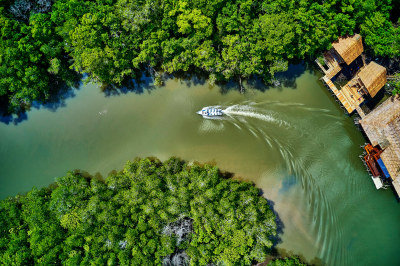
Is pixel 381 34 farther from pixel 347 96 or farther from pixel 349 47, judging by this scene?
pixel 347 96

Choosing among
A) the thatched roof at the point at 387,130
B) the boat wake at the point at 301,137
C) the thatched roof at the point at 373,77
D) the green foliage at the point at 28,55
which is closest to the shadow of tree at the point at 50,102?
the green foliage at the point at 28,55

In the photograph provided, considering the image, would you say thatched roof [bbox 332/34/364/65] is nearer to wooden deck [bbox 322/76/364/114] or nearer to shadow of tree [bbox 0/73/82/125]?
wooden deck [bbox 322/76/364/114]

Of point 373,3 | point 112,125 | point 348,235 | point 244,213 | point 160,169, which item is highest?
point 373,3

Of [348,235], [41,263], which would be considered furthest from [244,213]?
[41,263]

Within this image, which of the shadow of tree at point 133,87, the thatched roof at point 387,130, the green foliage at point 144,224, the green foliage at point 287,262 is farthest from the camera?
the shadow of tree at point 133,87

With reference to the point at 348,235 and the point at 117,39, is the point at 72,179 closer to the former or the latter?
the point at 117,39

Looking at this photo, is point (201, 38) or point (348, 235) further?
point (348, 235)

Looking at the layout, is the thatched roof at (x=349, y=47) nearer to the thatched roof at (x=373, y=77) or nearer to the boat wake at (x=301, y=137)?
the thatched roof at (x=373, y=77)
